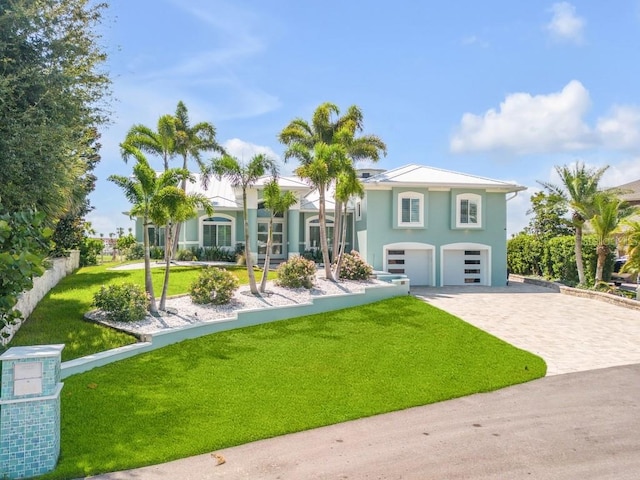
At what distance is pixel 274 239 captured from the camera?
2739 centimetres

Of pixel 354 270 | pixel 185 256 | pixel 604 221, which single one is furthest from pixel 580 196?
pixel 185 256

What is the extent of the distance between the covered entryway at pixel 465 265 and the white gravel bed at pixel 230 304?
6606 mm

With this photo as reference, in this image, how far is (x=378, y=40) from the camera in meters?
14.2

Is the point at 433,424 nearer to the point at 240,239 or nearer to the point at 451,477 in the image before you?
the point at 451,477

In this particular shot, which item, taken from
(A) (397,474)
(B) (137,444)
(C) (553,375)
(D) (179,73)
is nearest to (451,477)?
(A) (397,474)

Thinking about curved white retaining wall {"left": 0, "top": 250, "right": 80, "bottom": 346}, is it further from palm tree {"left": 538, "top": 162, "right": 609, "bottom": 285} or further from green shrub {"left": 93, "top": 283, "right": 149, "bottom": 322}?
palm tree {"left": 538, "top": 162, "right": 609, "bottom": 285}

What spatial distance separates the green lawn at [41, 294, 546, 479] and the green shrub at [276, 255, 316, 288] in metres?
2.94

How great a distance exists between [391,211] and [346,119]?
16.8ft

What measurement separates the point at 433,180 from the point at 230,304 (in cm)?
1365

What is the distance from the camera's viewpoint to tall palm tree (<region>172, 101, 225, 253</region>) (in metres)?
25.4

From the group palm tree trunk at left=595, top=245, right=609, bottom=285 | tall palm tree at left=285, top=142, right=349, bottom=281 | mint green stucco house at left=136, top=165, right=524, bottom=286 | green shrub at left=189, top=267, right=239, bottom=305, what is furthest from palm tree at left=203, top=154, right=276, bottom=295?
palm tree trunk at left=595, top=245, right=609, bottom=285

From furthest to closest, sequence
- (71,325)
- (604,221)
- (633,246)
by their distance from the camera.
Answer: (604,221) → (633,246) → (71,325)

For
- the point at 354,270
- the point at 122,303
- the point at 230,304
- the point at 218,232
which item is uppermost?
the point at 218,232

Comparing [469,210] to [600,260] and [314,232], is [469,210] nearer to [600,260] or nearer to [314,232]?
[600,260]
